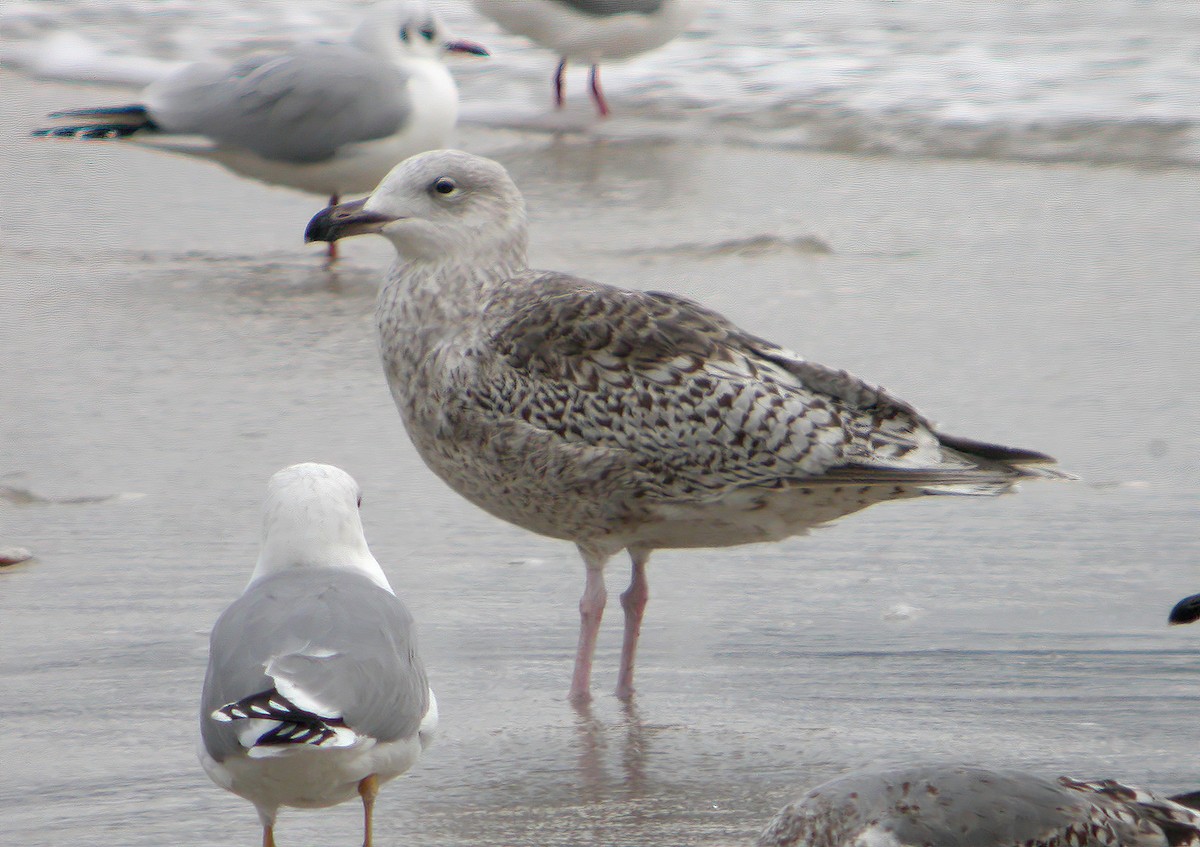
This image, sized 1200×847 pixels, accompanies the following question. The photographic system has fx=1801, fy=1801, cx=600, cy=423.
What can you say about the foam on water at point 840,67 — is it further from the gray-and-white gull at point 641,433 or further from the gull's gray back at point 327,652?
the gull's gray back at point 327,652

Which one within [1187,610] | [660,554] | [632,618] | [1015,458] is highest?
[1187,610]

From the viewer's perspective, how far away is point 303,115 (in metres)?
8.62

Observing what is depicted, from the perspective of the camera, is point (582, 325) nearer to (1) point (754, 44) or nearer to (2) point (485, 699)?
(2) point (485, 699)

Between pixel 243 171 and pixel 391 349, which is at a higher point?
pixel 391 349

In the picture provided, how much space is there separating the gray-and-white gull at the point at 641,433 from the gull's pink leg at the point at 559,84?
7233mm

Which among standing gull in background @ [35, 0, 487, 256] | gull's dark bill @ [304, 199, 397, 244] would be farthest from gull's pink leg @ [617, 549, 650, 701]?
standing gull in background @ [35, 0, 487, 256]

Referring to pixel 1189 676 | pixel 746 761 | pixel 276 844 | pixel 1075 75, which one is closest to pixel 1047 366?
pixel 1189 676

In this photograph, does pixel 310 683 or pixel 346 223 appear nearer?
pixel 310 683

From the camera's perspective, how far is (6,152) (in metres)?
10.2

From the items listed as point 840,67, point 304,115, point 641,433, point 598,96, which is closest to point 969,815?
point 641,433

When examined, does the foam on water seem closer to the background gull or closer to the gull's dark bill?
the gull's dark bill

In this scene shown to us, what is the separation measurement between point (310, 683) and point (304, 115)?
19.2ft

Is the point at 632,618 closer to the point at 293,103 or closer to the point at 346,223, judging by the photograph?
the point at 346,223

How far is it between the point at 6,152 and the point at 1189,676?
25.9 feet
